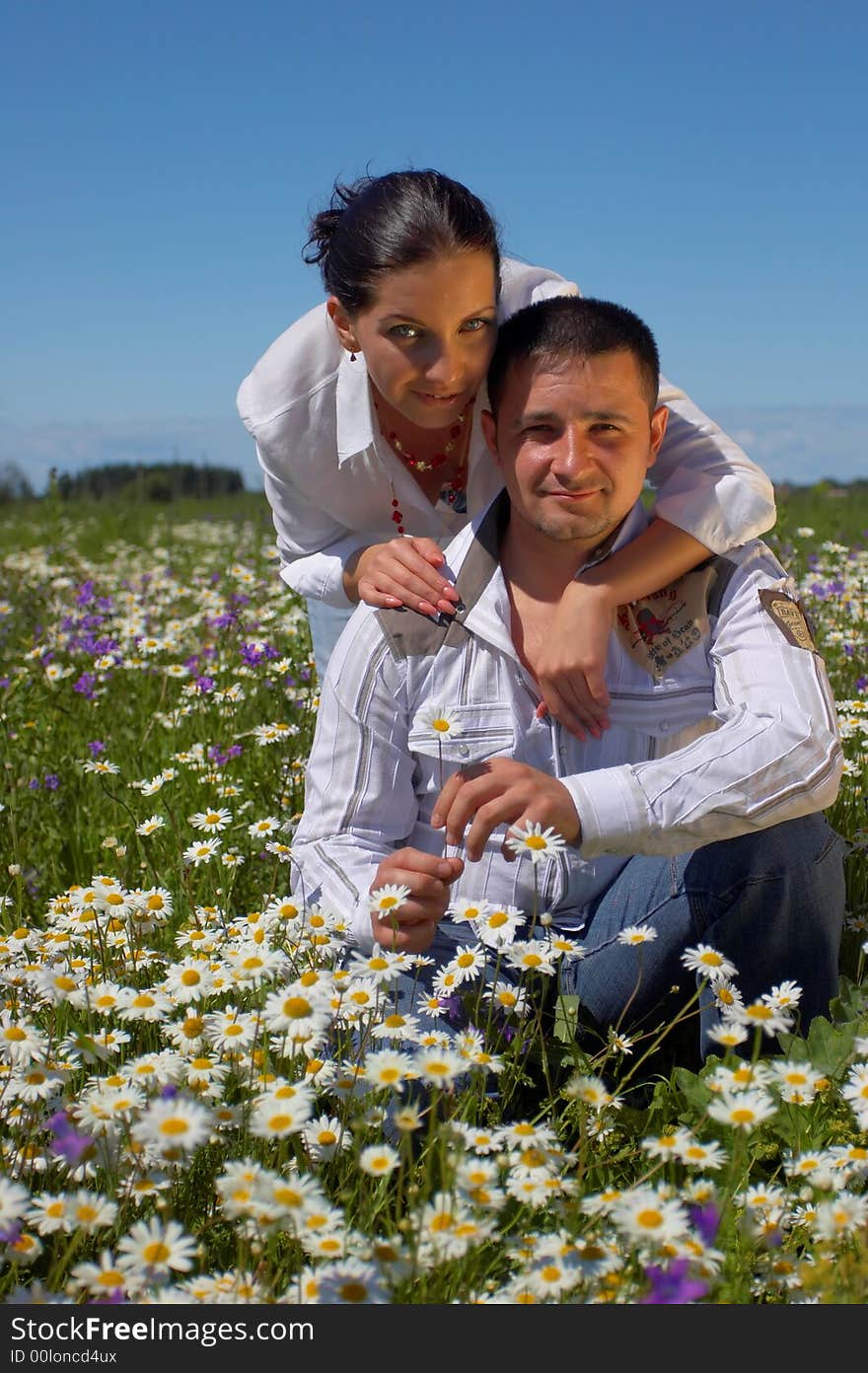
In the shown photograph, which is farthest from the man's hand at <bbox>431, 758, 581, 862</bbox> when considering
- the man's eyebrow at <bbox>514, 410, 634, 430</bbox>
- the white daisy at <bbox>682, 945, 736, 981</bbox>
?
the man's eyebrow at <bbox>514, 410, 634, 430</bbox>

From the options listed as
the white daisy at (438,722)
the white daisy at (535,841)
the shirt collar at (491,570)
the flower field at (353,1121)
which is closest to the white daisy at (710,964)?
the flower field at (353,1121)

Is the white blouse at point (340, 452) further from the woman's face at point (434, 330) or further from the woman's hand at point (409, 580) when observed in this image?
the woman's hand at point (409, 580)

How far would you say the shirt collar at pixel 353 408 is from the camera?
3371mm

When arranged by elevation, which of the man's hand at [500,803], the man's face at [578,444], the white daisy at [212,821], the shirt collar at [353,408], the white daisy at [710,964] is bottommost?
the white daisy at [212,821]

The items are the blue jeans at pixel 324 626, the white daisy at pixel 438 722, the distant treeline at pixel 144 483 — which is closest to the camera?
the white daisy at pixel 438 722

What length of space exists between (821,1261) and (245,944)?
104 cm

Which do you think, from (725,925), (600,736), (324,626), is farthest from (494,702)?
(324,626)

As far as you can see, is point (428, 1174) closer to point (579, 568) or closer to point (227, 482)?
point (579, 568)

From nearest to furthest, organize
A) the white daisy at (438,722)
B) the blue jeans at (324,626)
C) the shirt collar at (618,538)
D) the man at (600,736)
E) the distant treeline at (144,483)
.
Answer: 1. the man at (600,736)
2. the white daisy at (438,722)
3. the shirt collar at (618,538)
4. the blue jeans at (324,626)
5. the distant treeline at (144,483)

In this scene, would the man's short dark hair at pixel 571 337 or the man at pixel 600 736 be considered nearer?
the man at pixel 600 736

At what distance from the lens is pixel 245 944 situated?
6.98 ft

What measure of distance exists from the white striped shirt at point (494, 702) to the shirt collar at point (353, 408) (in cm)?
66

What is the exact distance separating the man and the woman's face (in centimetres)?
8

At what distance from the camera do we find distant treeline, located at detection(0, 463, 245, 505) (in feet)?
58.4
